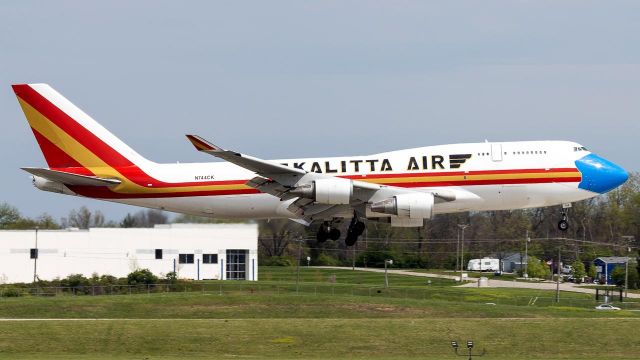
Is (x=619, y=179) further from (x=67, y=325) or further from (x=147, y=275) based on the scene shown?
(x=147, y=275)

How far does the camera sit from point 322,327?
69.4 metres

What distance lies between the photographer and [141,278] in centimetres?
10344

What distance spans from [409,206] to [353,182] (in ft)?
11.0

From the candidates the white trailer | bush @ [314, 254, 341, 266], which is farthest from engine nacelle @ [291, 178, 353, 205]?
the white trailer

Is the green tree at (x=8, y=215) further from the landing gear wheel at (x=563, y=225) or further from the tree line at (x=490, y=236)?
the landing gear wheel at (x=563, y=225)

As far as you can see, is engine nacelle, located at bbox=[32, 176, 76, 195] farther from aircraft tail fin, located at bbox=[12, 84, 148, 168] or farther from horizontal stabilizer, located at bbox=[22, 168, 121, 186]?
aircraft tail fin, located at bbox=[12, 84, 148, 168]

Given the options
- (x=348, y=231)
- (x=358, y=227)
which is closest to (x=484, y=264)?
(x=348, y=231)

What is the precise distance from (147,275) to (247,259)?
47.6 ft

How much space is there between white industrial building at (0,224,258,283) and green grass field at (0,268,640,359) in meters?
27.8

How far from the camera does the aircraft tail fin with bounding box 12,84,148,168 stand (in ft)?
220

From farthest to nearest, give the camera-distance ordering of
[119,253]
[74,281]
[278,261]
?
[278,261] → [119,253] → [74,281]

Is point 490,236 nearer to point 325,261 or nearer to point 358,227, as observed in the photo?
point 325,261

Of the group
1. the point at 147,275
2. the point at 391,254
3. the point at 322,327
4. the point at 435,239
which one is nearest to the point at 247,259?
the point at 147,275

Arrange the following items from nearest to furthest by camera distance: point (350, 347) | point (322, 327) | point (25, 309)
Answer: point (350, 347) → point (322, 327) → point (25, 309)
